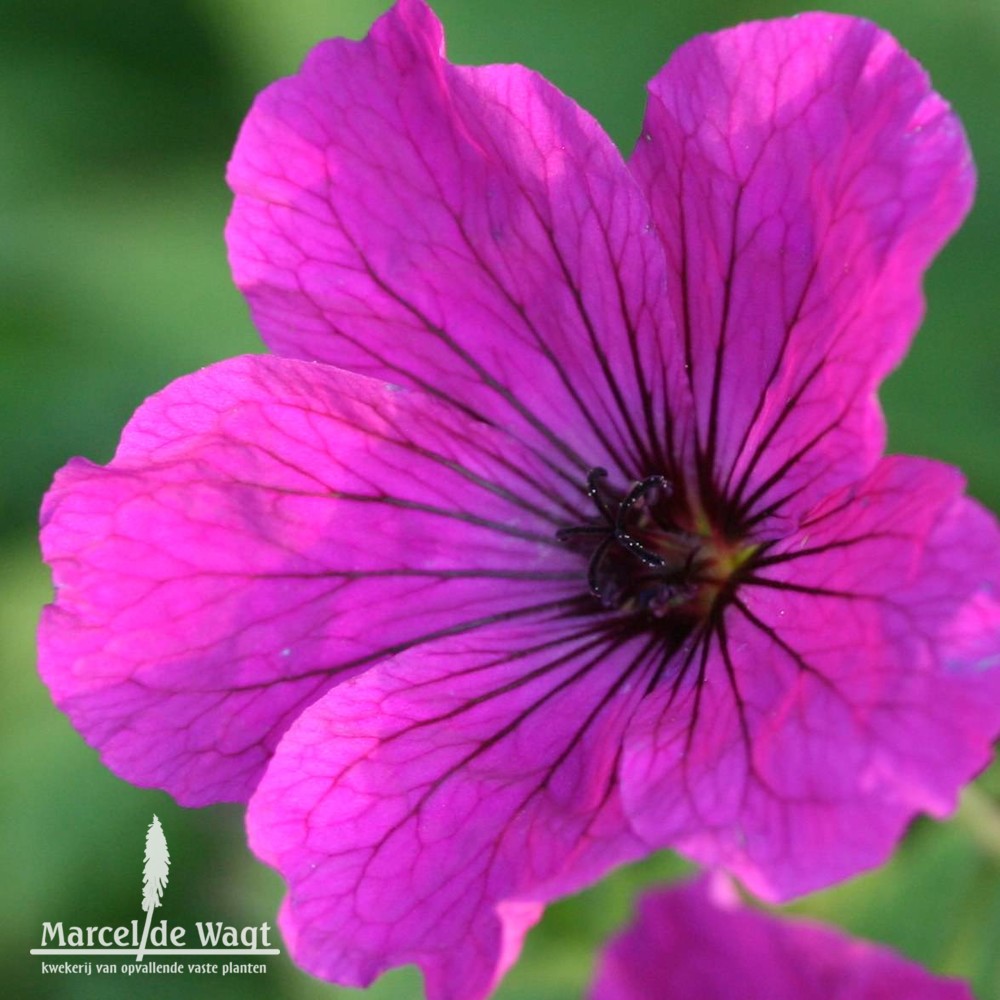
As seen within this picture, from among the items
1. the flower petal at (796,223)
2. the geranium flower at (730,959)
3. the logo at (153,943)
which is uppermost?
the flower petal at (796,223)

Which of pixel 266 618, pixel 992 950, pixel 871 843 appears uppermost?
pixel 266 618

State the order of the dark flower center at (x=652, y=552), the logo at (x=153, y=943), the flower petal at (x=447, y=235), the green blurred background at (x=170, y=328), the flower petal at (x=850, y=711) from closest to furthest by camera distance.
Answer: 1. the flower petal at (x=850, y=711)
2. the flower petal at (x=447, y=235)
3. the dark flower center at (x=652, y=552)
4. the logo at (x=153, y=943)
5. the green blurred background at (x=170, y=328)

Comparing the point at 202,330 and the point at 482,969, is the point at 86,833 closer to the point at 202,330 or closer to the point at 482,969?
the point at 202,330

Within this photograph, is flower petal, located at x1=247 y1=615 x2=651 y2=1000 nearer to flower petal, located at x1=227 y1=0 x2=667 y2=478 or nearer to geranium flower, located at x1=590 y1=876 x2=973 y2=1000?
geranium flower, located at x1=590 y1=876 x2=973 y2=1000

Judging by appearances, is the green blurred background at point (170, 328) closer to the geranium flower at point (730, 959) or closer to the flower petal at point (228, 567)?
the flower petal at point (228, 567)

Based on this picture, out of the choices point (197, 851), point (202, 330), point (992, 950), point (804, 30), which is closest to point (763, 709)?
point (804, 30)

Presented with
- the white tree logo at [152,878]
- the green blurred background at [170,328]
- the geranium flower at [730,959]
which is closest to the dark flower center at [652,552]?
the geranium flower at [730,959]

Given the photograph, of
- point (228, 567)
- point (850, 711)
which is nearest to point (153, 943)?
point (228, 567)
